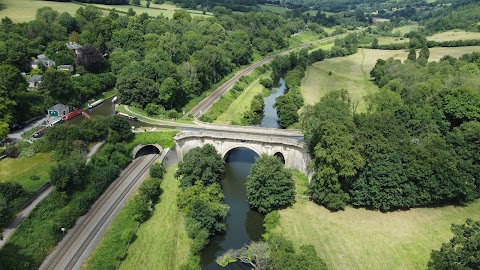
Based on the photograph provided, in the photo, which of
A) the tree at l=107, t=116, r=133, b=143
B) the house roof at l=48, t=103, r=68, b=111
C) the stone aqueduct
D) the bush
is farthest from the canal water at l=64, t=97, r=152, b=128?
the bush

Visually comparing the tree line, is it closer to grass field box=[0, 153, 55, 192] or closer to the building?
grass field box=[0, 153, 55, 192]

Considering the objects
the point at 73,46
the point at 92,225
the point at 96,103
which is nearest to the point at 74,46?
the point at 73,46

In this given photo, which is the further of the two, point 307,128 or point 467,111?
point 467,111

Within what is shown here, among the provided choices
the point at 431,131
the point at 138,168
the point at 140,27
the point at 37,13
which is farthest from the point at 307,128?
the point at 37,13

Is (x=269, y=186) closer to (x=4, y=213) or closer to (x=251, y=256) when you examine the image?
(x=251, y=256)

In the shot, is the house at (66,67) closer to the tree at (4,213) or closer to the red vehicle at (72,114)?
the red vehicle at (72,114)

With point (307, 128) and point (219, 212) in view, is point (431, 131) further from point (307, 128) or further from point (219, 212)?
point (219, 212)
